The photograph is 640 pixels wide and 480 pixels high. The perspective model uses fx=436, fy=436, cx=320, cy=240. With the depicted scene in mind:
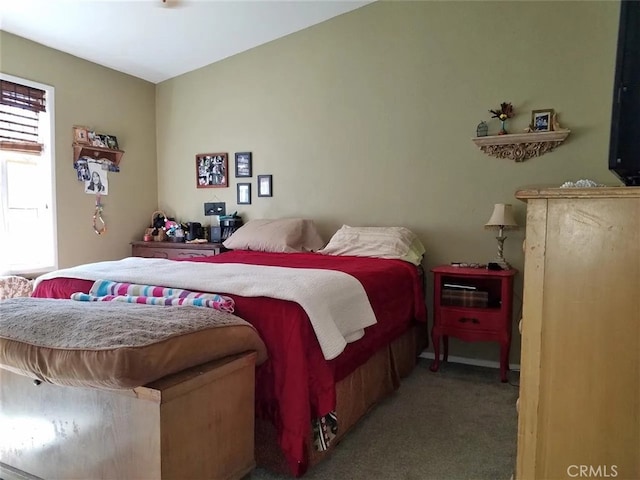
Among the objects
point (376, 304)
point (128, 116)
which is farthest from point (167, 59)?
point (376, 304)

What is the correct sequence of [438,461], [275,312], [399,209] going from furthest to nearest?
[399,209]
[438,461]
[275,312]

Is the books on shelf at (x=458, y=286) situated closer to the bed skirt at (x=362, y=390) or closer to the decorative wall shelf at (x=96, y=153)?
the bed skirt at (x=362, y=390)

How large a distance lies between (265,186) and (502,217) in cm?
213

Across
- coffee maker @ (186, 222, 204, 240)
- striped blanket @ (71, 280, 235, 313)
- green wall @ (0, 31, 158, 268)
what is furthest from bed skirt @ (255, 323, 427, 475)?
green wall @ (0, 31, 158, 268)

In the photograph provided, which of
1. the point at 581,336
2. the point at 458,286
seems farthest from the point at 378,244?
the point at 581,336

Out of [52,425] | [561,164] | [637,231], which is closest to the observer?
[637,231]

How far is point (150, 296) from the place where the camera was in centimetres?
195

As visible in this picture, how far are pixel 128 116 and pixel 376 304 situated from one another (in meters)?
3.38

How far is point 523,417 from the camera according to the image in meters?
1.28

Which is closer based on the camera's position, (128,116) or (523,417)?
(523,417)

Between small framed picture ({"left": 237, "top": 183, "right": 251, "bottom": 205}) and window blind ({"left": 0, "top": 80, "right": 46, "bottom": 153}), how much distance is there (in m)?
1.68

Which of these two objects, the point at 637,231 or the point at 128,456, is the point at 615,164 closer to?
the point at 637,231

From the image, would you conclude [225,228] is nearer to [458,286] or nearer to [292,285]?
[458,286]

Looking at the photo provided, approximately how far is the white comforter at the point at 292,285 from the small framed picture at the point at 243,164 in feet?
6.11
